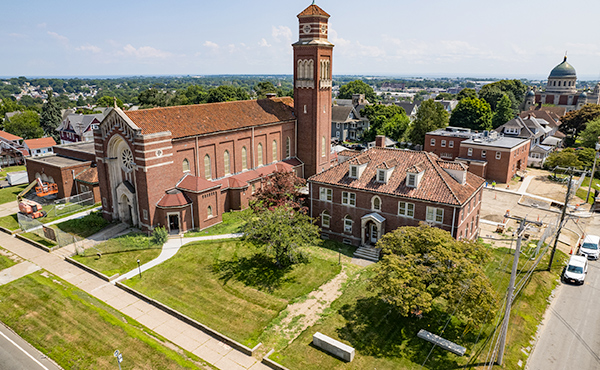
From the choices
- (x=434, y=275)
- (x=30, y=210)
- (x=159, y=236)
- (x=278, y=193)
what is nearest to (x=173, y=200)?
(x=159, y=236)

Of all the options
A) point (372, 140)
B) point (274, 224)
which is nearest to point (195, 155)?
point (274, 224)

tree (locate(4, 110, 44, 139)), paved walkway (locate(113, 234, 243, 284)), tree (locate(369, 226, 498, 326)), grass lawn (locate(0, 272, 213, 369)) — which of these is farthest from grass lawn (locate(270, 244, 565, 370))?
tree (locate(4, 110, 44, 139))

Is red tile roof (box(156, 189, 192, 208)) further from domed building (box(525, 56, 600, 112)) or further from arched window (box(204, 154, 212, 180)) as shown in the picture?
domed building (box(525, 56, 600, 112))

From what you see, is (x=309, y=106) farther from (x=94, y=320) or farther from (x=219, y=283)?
(x=94, y=320)

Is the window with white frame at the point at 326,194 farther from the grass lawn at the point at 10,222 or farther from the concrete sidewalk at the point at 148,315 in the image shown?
the grass lawn at the point at 10,222

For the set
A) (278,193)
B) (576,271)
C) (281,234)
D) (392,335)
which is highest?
(278,193)

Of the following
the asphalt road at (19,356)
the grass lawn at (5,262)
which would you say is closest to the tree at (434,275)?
the asphalt road at (19,356)

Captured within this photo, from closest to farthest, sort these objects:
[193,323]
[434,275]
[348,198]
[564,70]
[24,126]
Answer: [434,275] < [193,323] < [348,198] < [24,126] < [564,70]

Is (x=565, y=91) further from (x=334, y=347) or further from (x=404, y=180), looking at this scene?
(x=334, y=347)
